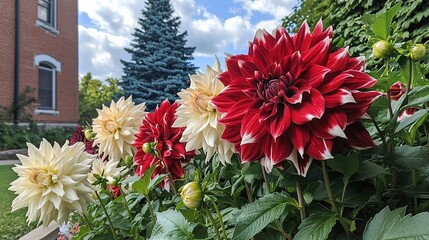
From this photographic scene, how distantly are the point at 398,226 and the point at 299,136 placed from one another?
5.5 inches

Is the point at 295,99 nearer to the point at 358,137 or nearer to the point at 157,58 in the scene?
the point at 358,137

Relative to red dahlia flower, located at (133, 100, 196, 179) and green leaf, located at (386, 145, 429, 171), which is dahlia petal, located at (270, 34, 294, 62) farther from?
red dahlia flower, located at (133, 100, 196, 179)

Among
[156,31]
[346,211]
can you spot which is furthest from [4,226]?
[156,31]

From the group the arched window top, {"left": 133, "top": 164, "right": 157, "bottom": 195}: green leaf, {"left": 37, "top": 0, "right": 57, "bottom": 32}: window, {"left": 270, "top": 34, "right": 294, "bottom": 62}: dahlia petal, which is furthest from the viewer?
{"left": 37, "top": 0, "right": 57, "bottom": 32}: window

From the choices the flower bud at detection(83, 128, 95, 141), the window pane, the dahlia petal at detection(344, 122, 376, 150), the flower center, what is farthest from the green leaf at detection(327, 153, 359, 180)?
the window pane

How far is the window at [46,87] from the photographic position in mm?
10648

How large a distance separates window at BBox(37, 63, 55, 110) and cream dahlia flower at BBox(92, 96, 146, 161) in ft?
34.8

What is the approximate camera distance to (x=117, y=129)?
0.99m

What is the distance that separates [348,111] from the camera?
42 centimetres

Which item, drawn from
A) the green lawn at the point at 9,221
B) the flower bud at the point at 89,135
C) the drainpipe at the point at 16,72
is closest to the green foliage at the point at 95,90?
the drainpipe at the point at 16,72

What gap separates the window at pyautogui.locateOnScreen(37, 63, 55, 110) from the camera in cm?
1065

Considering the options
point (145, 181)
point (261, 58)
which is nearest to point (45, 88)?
point (145, 181)

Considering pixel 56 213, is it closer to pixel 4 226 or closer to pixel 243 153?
pixel 243 153

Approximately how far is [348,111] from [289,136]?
0.07 m
